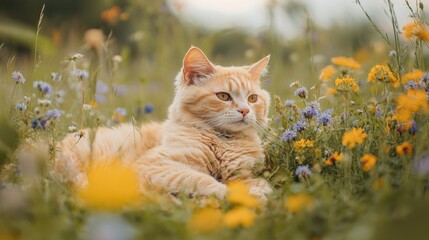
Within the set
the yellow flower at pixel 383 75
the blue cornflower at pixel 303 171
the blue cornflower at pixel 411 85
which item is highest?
the yellow flower at pixel 383 75

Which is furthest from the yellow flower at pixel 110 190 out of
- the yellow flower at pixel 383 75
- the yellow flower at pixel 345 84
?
the yellow flower at pixel 383 75

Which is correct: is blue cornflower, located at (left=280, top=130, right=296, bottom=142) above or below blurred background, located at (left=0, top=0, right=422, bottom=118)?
below

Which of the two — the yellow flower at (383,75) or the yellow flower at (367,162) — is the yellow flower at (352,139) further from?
the yellow flower at (383,75)

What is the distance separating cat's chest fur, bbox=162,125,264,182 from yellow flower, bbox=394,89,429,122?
854 millimetres

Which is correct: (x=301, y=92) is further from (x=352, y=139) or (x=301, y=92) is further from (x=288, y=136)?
(x=352, y=139)

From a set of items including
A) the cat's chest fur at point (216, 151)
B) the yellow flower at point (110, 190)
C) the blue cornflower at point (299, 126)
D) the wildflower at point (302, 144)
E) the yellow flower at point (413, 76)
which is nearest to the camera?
the yellow flower at point (110, 190)

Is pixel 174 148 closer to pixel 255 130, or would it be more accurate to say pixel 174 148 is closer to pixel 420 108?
pixel 255 130

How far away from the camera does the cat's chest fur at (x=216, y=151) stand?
2613 mm

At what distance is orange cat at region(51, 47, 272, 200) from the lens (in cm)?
250

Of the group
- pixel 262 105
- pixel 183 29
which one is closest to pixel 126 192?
pixel 262 105

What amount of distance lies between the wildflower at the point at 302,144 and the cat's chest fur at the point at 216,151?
1.02ft

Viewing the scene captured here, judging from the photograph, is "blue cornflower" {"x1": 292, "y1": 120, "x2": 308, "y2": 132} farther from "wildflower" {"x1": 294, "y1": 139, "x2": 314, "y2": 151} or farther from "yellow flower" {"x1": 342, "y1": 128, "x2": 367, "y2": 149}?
"yellow flower" {"x1": 342, "y1": 128, "x2": 367, "y2": 149}

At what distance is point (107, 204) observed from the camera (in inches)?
46.5

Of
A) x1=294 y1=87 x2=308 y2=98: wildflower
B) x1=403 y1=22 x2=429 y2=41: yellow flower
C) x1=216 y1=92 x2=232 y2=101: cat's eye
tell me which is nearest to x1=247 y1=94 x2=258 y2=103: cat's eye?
x1=216 y1=92 x2=232 y2=101: cat's eye
